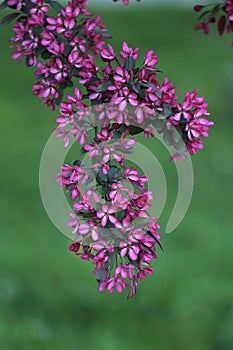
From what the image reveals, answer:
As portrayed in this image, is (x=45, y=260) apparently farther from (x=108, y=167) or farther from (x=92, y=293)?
(x=108, y=167)

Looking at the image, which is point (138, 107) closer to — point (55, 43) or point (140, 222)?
point (140, 222)

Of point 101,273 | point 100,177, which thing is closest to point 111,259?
point 101,273

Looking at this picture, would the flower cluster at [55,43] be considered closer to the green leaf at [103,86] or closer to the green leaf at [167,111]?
the green leaf at [103,86]

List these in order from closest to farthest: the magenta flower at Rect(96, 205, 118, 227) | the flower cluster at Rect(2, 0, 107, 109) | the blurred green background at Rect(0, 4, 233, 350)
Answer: the magenta flower at Rect(96, 205, 118, 227) < the flower cluster at Rect(2, 0, 107, 109) < the blurred green background at Rect(0, 4, 233, 350)

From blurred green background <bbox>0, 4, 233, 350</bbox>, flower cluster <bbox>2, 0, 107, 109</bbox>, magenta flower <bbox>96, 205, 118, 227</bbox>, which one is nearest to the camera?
magenta flower <bbox>96, 205, 118, 227</bbox>

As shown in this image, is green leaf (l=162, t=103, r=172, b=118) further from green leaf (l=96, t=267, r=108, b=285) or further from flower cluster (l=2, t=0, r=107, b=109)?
green leaf (l=96, t=267, r=108, b=285)

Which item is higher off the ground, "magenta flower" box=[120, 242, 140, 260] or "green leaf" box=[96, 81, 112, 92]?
"green leaf" box=[96, 81, 112, 92]

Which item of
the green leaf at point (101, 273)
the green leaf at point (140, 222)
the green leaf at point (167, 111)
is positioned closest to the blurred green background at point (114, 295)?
the green leaf at point (101, 273)

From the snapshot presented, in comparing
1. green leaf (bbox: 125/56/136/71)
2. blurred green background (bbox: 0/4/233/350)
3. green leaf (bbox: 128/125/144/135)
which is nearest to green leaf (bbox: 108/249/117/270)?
green leaf (bbox: 128/125/144/135)

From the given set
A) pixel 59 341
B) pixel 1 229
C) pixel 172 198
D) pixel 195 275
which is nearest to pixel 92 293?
pixel 59 341

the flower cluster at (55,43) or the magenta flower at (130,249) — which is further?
the flower cluster at (55,43)
